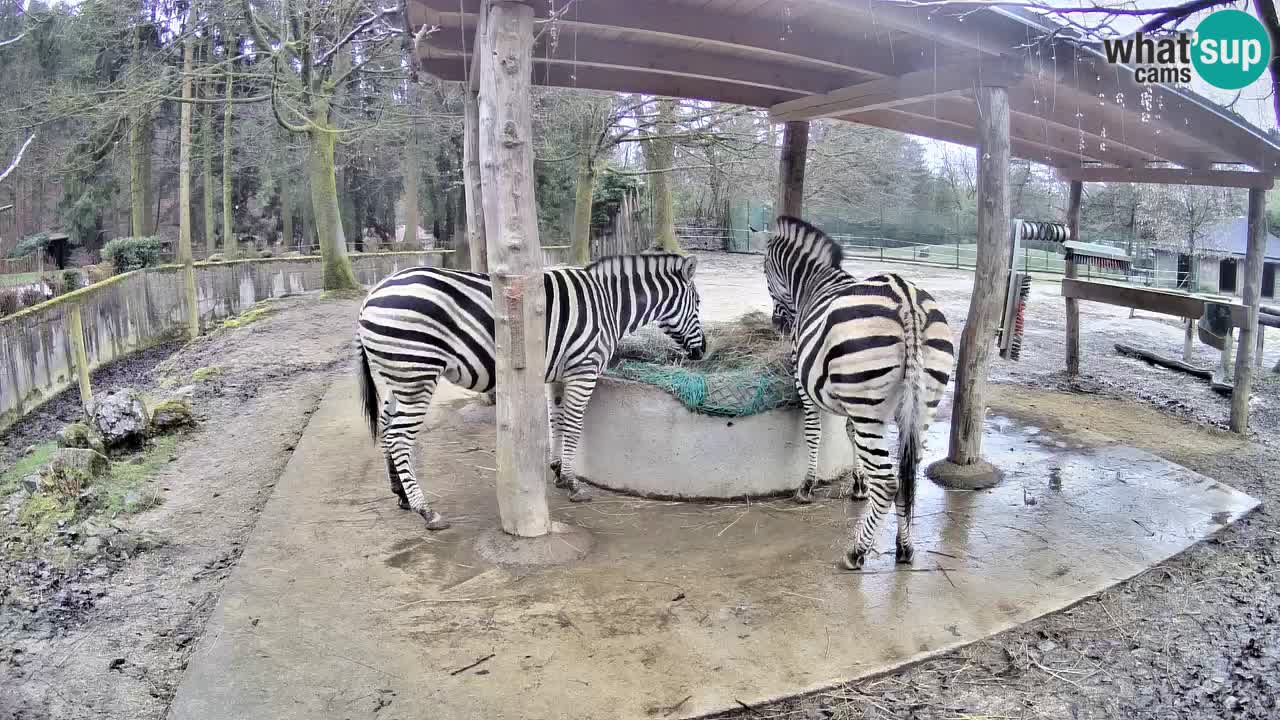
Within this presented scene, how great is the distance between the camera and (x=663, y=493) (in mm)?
5625

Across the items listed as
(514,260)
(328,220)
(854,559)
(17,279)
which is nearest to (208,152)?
(328,220)

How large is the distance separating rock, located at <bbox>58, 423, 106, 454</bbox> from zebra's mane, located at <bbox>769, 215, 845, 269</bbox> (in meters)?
6.27

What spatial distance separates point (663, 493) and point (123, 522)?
3837 mm

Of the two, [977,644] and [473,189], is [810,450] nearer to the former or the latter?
[977,644]

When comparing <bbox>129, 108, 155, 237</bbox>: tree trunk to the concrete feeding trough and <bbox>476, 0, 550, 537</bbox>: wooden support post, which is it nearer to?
the concrete feeding trough

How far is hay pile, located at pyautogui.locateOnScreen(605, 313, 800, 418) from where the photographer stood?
218 inches

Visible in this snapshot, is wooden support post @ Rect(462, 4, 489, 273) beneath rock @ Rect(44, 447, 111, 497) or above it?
above

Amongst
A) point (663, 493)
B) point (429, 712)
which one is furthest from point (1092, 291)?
point (429, 712)

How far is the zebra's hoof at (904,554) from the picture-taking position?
452 cm

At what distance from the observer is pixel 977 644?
367 cm

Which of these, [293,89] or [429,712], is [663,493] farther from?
[293,89]

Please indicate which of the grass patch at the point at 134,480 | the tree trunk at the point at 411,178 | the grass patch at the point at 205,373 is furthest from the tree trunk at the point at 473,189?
the tree trunk at the point at 411,178

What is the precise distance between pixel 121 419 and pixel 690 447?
A: 5231 millimetres

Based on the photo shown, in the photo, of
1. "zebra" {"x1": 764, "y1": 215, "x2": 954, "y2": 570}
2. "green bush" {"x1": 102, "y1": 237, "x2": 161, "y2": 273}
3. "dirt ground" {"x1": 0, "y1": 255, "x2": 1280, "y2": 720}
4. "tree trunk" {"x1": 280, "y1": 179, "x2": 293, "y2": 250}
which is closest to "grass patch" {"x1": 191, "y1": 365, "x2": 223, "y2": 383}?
"dirt ground" {"x1": 0, "y1": 255, "x2": 1280, "y2": 720}
